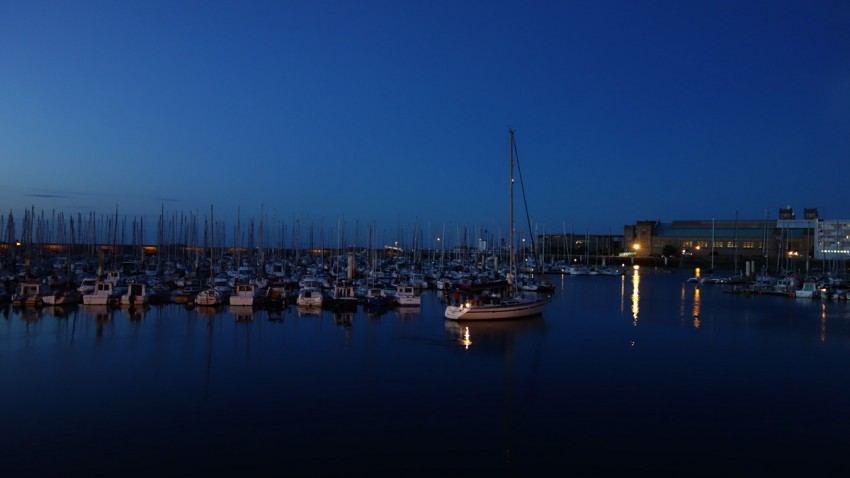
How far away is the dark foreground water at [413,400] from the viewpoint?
36.3 feet

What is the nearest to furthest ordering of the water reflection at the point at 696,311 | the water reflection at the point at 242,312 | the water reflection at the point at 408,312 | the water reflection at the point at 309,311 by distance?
the water reflection at the point at 242,312 < the water reflection at the point at 696,311 < the water reflection at the point at 309,311 < the water reflection at the point at 408,312

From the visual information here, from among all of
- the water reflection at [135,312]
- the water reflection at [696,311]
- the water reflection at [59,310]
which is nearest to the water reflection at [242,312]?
the water reflection at [135,312]

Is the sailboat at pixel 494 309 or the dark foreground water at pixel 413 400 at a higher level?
the sailboat at pixel 494 309

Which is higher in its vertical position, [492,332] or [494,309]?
[494,309]

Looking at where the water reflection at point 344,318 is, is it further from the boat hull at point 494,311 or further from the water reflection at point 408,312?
the boat hull at point 494,311

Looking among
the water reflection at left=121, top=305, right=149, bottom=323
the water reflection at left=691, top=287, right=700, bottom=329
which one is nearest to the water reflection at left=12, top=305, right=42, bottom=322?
the water reflection at left=121, top=305, right=149, bottom=323

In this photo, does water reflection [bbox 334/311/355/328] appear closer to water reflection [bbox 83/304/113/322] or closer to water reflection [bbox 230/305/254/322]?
water reflection [bbox 230/305/254/322]

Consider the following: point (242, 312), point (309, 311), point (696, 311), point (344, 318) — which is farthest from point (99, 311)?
point (696, 311)

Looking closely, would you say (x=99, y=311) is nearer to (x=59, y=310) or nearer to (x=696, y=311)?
(x=59, y=310)

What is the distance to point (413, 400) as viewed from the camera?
14867 mm

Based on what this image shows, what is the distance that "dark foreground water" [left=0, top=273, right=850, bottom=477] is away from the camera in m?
11.1

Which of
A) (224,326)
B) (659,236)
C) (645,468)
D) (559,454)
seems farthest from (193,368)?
(659,236)

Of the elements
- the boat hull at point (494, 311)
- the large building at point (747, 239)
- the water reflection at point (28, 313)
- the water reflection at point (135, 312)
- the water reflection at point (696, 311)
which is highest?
the large building at point (747, 239)

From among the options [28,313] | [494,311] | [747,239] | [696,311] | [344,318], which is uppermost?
[747,239]
